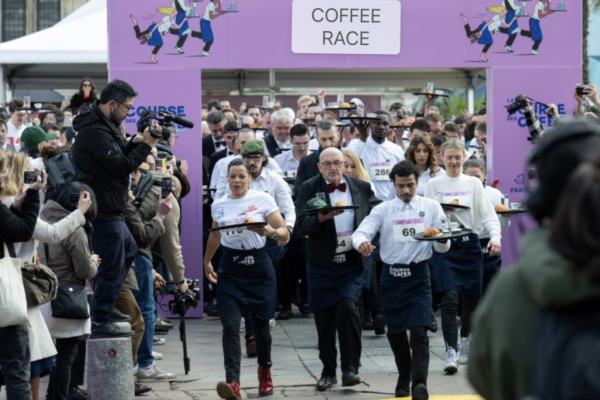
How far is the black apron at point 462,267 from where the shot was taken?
9.62m

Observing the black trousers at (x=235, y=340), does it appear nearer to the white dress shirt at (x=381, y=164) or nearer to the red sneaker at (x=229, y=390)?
the red sneaker at (x=229, y=390)

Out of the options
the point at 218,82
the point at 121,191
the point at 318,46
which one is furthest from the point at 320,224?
the point at 218,82

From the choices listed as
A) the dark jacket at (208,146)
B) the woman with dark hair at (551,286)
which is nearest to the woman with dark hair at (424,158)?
the dark jacket at (208,146)

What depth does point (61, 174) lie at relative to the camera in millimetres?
8141

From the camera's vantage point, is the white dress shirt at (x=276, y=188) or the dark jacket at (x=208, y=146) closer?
the white dress shirt at (x=276, y=188)

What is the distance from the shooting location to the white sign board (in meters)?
12.0

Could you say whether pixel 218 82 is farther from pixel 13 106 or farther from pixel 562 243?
pixel 562 243

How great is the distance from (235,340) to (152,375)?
3.70 ft

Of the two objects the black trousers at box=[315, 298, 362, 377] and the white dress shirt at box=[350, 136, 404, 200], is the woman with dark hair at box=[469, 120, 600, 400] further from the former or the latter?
the white dress shirt at box=[350, 136, 404, 200]

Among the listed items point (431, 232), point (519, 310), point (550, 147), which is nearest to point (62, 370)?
point (431, 232)

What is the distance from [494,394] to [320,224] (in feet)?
20.1

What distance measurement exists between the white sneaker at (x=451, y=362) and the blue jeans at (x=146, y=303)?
253cm

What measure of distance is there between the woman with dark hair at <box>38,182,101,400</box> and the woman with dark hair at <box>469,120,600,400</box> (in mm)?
5181

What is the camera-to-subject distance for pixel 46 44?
66.3 feet
